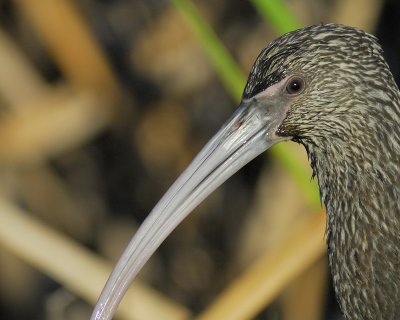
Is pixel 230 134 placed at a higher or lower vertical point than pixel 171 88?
higher

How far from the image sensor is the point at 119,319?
167 inches

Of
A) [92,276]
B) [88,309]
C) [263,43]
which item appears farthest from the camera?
[88,309]

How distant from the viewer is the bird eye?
9.28 feet

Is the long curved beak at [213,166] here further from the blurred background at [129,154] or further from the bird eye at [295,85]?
the blurred background at [129,154]

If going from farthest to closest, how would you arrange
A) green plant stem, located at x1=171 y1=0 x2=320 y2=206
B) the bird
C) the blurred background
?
the blurred background
green plant stem, located at x1=171 y1=0 x2=320 y2=206
the bird

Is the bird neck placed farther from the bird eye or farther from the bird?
the bird eye

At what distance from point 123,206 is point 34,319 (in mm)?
572

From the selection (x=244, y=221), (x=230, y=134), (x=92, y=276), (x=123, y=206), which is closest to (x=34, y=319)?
(x=123, y=206)

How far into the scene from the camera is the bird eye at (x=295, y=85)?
2828mm

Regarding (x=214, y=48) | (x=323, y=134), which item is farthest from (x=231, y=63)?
(x=323, y=134)

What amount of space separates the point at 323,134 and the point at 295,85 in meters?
0.14

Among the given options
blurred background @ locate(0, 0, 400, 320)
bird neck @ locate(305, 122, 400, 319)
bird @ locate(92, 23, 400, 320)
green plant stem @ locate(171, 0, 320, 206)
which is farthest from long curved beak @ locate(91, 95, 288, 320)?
blurred background @ locate(0, 0, 400, 320)

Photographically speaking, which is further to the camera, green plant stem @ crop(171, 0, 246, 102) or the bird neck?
green plant stem @ crop(171, 0, 246, 102)

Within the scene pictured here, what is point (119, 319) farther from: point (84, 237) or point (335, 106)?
point (335, 106)
